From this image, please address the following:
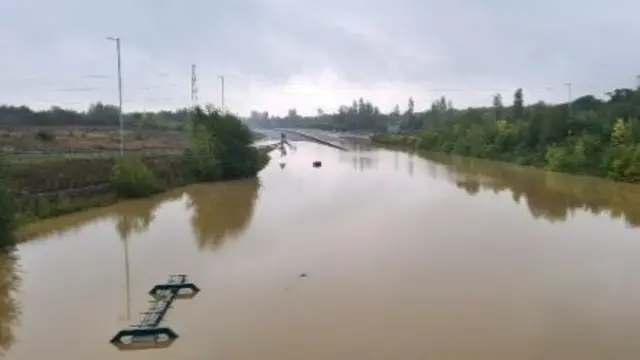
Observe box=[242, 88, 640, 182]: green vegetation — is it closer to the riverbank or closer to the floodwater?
the riverbank

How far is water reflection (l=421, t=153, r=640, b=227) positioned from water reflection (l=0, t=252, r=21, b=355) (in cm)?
1404

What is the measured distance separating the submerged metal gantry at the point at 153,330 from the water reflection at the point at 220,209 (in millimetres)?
4013

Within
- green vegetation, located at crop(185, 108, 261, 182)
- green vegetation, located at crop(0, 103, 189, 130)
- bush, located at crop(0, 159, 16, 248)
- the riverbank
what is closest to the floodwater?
bush, located at crop(0, 159, 16, 248)

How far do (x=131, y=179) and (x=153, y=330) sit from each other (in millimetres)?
14787

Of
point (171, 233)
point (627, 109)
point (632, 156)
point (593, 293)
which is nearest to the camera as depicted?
point (593, 293)

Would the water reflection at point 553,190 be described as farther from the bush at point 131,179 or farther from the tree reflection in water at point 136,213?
the bush at point 131,179

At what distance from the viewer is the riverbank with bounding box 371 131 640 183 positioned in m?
29.3

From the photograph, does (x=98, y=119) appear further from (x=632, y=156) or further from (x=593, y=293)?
(x=593, y=293)

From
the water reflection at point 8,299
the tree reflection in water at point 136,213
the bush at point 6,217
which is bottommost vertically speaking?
the water reflection at point 8,299

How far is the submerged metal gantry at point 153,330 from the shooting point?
8406 millimetres

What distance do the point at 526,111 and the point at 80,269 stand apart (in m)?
52.1

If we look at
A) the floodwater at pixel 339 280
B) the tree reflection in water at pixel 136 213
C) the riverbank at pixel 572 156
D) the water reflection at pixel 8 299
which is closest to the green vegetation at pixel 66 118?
the riverbank at pixel 572 156

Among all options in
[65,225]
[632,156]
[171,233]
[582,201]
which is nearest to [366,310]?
[171,233]

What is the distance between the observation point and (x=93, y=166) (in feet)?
75.6
